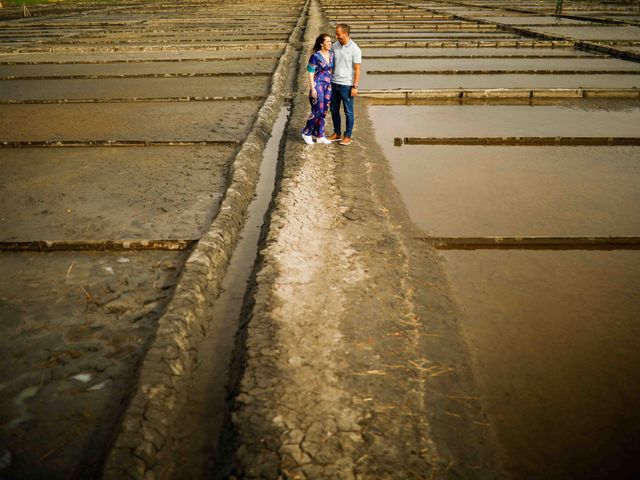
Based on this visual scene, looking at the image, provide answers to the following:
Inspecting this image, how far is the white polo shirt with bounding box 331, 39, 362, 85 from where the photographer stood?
4.73 metres

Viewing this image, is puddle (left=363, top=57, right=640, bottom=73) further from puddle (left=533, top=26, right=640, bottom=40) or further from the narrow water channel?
the narrow water channel

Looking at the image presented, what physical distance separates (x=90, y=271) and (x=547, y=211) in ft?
11.3

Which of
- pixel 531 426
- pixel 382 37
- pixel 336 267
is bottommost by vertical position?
pixel 531 426

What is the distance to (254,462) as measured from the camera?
1.82 m

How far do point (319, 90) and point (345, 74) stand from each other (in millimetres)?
310

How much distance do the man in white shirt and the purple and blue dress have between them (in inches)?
2.8

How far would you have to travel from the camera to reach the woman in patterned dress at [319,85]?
4.74 metres

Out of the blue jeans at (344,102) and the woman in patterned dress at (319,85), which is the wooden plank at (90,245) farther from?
the blue jeans at (344,102)

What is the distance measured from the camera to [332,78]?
4957 mm

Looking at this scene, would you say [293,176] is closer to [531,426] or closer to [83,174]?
[83,174]

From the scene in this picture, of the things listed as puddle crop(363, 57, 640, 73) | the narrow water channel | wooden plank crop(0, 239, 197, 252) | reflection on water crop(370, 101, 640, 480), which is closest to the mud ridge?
the narrow water channel

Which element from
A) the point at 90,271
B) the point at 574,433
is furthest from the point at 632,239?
the point at 90,271

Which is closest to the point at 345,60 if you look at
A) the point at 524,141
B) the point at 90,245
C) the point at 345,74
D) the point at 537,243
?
the point at 345,74

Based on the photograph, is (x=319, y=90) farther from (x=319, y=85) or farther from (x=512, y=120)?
(x=512, y=120)
